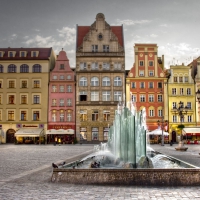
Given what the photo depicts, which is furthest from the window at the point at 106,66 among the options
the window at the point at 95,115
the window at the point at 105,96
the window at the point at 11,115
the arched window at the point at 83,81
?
the window at the point at 11,115

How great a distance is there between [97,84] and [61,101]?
688 centimetres

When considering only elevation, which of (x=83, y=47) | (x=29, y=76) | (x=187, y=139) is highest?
(x=83, y=47)

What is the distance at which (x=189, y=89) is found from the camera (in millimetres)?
59625

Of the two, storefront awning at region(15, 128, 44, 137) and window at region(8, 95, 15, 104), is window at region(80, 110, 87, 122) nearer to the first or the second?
storefront awning at region(15, 128, 44, 137)

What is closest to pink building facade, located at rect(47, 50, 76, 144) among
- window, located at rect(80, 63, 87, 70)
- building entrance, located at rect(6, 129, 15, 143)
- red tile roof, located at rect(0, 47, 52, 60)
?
window, located at rect(80, 63, 87, 70)

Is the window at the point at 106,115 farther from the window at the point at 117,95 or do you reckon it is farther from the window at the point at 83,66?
the window at the point at 83,66

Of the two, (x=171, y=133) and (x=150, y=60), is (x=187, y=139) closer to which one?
(x=171, y=133)

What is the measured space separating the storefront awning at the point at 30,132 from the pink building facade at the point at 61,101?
1840mm

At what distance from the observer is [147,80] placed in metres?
59.4

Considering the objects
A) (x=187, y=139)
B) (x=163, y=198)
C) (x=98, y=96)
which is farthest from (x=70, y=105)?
(x=163, y=198)

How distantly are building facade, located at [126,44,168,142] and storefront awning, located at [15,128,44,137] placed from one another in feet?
52.7

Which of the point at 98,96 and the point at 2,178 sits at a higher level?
the point at 98,96

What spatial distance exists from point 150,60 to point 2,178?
48.8 m

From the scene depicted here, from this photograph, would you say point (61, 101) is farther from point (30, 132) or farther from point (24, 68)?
point (24, 68)
